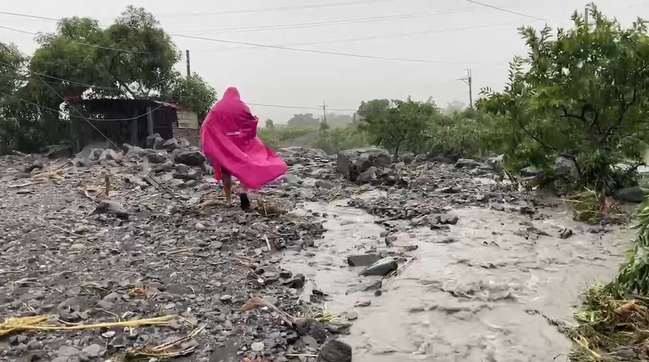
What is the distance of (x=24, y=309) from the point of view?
4051 millimetres

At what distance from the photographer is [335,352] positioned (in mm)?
3623

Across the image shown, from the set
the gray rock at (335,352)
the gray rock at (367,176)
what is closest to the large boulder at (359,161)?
the gray rock at (367,176)

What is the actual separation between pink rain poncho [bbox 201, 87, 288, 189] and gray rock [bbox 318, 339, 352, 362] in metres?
3.98

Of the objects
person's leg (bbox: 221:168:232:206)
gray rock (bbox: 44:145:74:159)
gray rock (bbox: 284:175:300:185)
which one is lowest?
gray rock (bbox: 284:175:300:185)

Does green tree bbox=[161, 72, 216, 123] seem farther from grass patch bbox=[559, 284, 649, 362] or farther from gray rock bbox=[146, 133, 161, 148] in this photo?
grass patch bbox=[559, 284, 649, 362]

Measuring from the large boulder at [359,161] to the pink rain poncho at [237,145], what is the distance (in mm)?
5554

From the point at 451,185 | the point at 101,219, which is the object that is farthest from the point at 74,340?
the point at 451,185

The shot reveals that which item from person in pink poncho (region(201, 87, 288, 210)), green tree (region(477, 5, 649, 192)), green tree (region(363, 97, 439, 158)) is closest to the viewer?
person in pink poncho (region(201, 87, 288, 210))

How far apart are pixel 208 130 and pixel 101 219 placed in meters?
1.73

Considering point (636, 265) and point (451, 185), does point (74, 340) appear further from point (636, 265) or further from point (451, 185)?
point (451, 185)

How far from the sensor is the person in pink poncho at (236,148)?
7387mm

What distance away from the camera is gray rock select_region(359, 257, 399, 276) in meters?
5.53

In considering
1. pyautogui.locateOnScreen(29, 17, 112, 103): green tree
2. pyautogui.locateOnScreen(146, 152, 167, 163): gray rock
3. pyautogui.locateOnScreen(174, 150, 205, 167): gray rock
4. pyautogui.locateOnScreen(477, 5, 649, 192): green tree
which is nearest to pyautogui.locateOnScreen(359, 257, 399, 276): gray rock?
pyautogui.locateOnScreen(477, 5, 649, 192): green tree

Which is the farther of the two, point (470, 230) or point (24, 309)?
point (470, 230)
